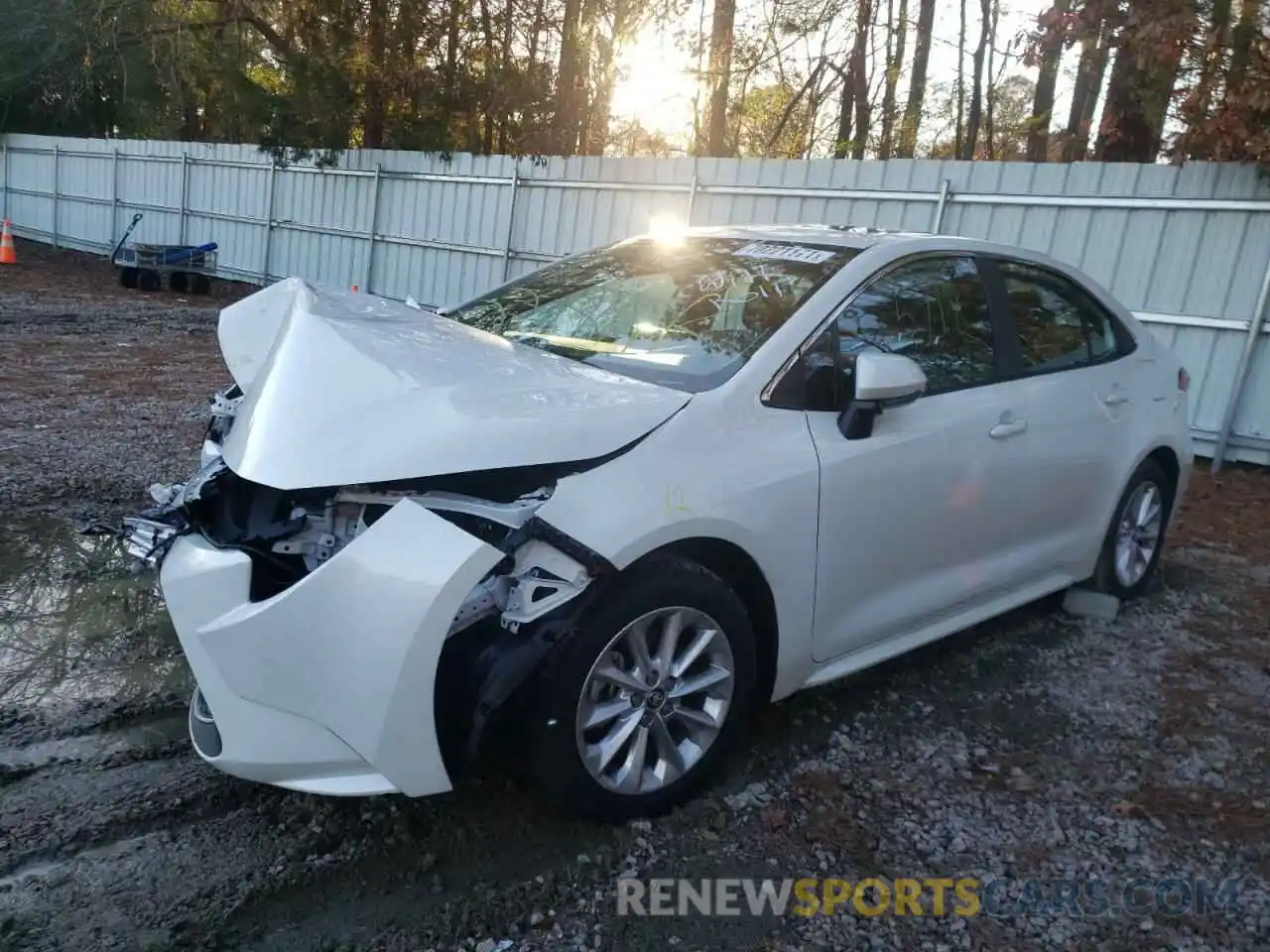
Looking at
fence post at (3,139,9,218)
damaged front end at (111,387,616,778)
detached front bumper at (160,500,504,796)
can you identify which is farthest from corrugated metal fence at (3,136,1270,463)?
detached front bumper at (160,500,504,796)

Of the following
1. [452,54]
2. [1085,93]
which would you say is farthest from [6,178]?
[1085,93]

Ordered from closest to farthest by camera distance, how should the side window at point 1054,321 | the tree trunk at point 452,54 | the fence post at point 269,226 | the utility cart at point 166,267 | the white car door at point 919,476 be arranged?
the white car door at point 919,476 < the side window at point 1054,321 < the tree trunk at point 452,54 < the utility cart at point 166,267 < the fence post at point 269,226

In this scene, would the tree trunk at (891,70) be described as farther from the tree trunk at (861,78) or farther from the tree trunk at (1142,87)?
the tree trunk at (1142,87)

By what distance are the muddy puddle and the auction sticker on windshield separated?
8.40 feet

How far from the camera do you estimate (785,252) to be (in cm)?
375

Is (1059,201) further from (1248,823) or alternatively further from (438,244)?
(438,244)

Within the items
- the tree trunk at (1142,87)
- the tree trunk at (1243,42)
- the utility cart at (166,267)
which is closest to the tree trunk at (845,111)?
the tree trunk at (1142,87)

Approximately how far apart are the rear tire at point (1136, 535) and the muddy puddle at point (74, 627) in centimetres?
399

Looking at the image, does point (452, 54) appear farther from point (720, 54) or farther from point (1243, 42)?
point (1243, 42)

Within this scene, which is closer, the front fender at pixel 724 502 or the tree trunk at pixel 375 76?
the front fender at pixel 724 502

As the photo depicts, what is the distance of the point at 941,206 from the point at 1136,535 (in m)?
4.84

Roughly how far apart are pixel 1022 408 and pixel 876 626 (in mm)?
1126

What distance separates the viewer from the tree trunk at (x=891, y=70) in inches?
759

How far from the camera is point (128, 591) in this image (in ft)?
14.4
